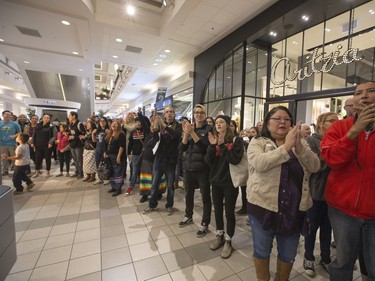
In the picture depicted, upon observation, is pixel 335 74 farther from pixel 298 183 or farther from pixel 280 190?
pixel 280 190

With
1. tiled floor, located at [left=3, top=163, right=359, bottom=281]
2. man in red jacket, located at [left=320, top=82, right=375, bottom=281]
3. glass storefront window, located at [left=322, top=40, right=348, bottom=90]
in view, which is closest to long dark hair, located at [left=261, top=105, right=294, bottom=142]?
man in red jacket, located at [left=320, top=82, right=375, bottom=281]

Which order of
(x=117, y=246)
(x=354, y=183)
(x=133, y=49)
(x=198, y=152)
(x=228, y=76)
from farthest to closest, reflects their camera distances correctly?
(x=133, y=49)
(x=228, y=76)
(x=198, y=152)
(x=117, y=246)
(x=354, y=183)

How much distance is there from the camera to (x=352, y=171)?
127 centimetres

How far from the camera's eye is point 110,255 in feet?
7.20

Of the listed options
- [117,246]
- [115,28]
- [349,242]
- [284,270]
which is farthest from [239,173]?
[115,28]

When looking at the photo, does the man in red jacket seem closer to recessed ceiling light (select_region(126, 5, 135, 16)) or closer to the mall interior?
the mall interior

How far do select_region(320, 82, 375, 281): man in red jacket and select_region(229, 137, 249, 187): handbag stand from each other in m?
0.79

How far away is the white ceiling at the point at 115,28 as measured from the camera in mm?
4832

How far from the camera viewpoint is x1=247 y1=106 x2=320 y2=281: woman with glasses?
1.40m

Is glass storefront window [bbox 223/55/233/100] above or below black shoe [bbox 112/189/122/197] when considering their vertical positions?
above

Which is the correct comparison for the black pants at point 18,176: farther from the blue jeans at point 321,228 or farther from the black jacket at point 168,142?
the blue jeans at point 321,228

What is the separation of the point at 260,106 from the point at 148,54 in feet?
16.2

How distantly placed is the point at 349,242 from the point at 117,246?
90.6 inches

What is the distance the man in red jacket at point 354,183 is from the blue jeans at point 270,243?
0.28 m
